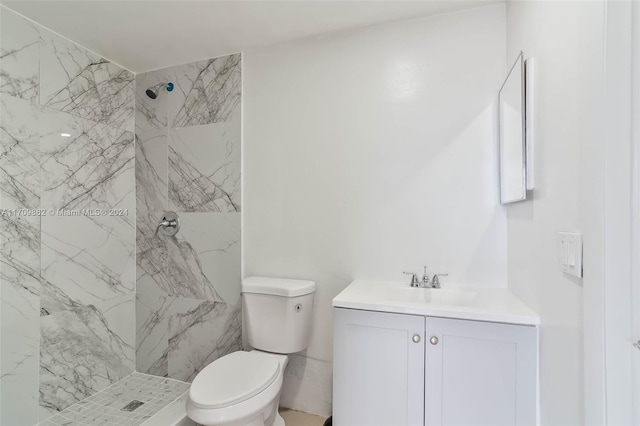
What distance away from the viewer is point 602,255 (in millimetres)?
688

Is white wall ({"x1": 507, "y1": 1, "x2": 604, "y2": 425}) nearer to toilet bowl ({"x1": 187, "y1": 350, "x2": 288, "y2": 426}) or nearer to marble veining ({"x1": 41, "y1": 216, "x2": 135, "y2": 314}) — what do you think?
toilet bowl ({"x1": 187, "y1": 350, "x2": 288, "y2": 426})

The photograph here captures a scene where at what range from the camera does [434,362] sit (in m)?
1.20

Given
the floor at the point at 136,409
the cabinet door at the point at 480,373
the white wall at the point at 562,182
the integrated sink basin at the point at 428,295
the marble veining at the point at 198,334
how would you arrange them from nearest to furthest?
1. the white wall at the point at 562,182
2. the cabinet door at the point at 480,373
3. the integrated sink basin at the point at 428,295
4. the floor at the point at 136,409
5. the marble veining at the point at 198,334

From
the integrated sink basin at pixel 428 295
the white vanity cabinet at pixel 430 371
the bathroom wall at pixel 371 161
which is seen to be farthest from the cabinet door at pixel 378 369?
the bathroom wall at pixel 371 161

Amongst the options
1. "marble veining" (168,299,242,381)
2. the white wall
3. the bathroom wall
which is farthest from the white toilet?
the white wall

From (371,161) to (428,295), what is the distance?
775 millimetres

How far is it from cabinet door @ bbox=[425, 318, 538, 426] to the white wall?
0.06 m

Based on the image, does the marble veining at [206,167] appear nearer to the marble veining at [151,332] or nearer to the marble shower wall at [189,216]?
the marble shower wall at [189,216]

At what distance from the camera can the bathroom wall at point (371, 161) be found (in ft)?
5.13

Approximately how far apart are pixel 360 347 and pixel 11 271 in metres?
1.79

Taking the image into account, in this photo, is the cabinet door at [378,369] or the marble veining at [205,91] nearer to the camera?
the cabinet door at [378,369]

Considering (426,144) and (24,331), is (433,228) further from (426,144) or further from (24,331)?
(24,331)

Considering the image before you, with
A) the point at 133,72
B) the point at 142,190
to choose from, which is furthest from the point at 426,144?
the point at 133,72

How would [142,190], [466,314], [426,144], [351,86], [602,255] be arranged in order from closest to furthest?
[602,255] → [466,314] → [426,144] → [351,86] → [142,190]
